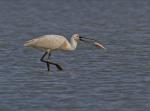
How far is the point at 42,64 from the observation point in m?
21.7

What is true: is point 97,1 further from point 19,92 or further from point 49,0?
point 19,92

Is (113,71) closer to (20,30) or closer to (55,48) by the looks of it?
(55,48)

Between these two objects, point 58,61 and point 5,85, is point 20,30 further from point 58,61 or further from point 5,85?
point 5,85

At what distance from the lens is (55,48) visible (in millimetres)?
21000

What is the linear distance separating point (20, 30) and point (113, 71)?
14.1m

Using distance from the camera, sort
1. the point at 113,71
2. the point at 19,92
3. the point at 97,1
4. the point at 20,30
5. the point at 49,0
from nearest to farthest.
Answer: the point at 19,92 → the point at 113,71 → the point at 20,30 → the point at 97,1 → the point at 49,0

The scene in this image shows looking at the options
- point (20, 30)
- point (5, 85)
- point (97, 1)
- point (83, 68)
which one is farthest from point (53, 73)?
point (97, 1)

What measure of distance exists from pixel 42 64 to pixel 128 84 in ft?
14.6

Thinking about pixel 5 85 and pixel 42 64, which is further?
pixel 42 64

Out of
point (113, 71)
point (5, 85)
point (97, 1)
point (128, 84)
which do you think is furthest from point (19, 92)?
point (97, 1)

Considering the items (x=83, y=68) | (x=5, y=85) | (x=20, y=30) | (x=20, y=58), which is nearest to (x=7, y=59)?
(x=20, y=58)

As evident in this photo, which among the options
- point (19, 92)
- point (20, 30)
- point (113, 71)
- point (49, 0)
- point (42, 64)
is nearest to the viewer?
point (19, 92)

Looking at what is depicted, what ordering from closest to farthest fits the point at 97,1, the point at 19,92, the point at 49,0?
the point at 19,92
the point at 97,1
the point at 49,0

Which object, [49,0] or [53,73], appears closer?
[53,73]
